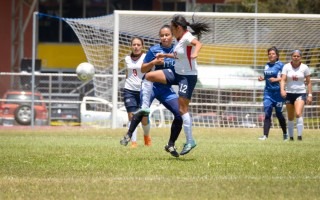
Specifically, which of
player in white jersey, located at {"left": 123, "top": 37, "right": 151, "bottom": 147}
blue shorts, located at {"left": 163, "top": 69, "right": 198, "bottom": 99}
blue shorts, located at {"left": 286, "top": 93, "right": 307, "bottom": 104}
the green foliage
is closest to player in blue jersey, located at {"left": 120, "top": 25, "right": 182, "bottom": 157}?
blue shorts, located at {"left": 163, "top": 69, "right": 198, "bottom": 99}

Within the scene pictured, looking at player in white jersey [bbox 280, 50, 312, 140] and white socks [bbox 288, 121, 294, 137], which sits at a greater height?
player in white jersey [bbox 280, 50, 312, 140]

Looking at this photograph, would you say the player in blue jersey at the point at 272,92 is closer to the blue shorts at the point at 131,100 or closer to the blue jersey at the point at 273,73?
the blue jersey at the point at 273,73

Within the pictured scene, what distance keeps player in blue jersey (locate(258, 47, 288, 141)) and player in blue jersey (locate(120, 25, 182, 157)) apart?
7.09 meters

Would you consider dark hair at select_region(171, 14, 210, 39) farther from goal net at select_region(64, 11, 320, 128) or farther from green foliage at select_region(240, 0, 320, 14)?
green foliage at select_region(240, 0, 320, 14)

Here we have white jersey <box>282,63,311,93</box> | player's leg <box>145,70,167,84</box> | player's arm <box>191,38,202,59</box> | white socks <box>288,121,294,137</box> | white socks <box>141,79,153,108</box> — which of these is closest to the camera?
player's arm <box>191,38,202,59</box>

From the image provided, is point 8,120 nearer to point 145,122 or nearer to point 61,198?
point 145,122

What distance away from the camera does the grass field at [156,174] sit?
9.55 meters

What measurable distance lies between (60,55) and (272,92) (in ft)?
88.6

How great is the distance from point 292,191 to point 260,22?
19.3 metres

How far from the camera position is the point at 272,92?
22484mm

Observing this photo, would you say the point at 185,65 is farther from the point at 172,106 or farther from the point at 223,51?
the point at 223,51

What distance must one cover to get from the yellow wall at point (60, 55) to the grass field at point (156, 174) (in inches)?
1248

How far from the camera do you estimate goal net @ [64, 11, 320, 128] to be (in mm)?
27984

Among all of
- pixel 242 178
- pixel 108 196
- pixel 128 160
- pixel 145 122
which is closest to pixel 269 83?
pixel 145 122
